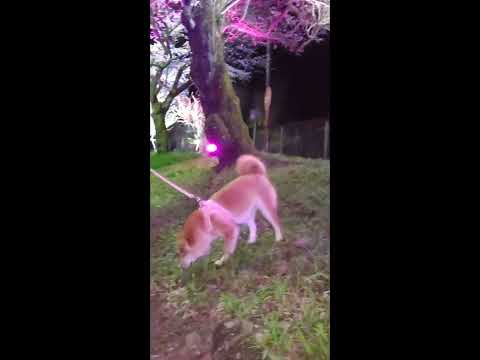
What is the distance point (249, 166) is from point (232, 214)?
0.74 ft

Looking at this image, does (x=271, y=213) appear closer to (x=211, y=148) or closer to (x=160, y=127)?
(x=211, y=148)

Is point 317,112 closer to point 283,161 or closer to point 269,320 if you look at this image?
point 283,161

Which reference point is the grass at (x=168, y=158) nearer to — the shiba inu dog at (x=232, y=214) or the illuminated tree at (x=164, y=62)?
the illuminated tree at (x=164, y=62)

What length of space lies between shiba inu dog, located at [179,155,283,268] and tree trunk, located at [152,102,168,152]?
0.32 m

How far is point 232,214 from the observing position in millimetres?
1728

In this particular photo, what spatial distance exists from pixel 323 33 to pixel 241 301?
1202mm

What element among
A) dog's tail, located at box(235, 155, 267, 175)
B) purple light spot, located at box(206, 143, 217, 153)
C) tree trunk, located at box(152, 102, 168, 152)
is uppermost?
tree trunk, located at box(152, 102, 168, 152)

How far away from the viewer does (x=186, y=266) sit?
1.69 m

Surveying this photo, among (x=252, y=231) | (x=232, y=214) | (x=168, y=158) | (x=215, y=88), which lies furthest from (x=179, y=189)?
(x=215, y=88)

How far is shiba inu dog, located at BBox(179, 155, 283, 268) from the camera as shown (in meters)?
1.70

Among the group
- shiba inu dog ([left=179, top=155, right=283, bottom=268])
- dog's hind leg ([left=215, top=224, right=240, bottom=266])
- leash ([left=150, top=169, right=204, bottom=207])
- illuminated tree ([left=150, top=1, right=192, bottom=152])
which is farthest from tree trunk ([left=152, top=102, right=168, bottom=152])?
dog's hind leg ([left=215, top=224, right=240, bottom=266])

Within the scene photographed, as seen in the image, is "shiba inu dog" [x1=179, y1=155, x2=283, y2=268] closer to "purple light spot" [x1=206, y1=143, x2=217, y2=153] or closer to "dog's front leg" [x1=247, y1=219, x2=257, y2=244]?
"dog's front leg" [x1=247, y1=219, x2=257, y2=244]

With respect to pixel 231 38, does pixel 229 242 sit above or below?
below
